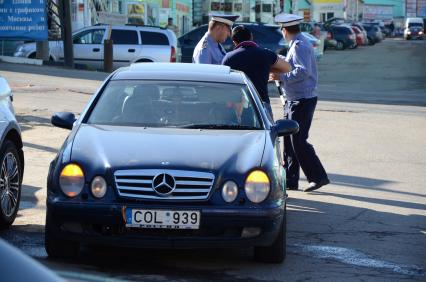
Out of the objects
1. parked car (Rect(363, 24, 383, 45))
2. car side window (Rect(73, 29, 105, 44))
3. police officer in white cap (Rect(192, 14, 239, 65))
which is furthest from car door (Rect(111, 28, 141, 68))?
parked car (Rect(363, 24, 383, 45))

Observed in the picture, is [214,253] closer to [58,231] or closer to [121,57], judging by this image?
[58,231]

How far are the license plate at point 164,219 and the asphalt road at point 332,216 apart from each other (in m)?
0.37

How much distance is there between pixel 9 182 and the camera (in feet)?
25.7

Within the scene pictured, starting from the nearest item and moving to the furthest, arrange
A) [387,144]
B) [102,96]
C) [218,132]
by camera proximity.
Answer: [218,132] → [102,96] → [387,144]

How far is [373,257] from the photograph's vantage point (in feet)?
23.8

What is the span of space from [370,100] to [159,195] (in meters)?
17.5

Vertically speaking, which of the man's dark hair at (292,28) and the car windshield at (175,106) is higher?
the man's dark hair at (292,28)

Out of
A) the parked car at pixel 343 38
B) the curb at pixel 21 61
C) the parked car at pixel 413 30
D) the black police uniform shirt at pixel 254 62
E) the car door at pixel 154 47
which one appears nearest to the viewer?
the black police uniform shirt at pixel 254 62

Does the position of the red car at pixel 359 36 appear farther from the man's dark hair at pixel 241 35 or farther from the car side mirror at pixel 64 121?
the car side mirror at pixel 64 121

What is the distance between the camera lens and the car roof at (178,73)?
313 inches

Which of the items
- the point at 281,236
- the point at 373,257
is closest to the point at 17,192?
the point at 281,236

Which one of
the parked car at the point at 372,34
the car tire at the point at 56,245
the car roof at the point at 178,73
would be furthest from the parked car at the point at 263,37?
the parked car at the point at 372,34

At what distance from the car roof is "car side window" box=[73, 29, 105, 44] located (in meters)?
21.6

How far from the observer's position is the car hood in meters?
6.49
